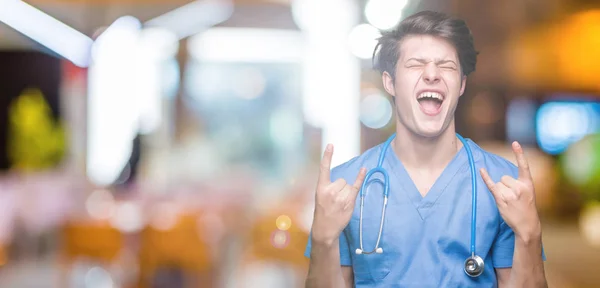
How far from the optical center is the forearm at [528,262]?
1.13 m

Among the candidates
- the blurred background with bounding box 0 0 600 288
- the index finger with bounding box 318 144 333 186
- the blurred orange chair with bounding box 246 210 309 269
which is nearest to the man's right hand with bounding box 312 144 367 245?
the index finger with bounding box 318 144 333 186

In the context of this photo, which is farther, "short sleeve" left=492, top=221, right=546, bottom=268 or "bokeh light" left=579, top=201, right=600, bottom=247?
"bokeh light" left=579, top=201, right=600, bottom=247

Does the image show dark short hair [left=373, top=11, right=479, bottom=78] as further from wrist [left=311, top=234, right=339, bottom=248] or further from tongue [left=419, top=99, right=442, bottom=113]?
wrist [left=311, top=234, right=339, bottom=248]

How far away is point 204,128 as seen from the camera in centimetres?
639

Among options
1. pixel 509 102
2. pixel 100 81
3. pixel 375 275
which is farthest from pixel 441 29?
pixel 509 102

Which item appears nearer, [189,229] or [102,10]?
[189,229]

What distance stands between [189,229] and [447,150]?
3.26m

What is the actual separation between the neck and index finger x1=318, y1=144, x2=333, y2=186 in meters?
0.14

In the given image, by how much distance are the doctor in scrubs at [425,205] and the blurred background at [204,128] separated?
79 cm

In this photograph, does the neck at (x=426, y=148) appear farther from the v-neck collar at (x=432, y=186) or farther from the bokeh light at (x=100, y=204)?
the bokeh light at (x=100, y=204)

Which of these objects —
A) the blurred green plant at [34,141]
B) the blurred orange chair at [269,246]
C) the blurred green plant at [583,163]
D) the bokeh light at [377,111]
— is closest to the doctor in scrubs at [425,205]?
the bokeh light at [377,111]

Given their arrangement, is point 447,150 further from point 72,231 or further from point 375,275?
point 72,231

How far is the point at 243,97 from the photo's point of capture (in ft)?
Result: 21.2

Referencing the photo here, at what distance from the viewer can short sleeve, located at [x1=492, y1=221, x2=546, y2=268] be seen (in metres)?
1.15
